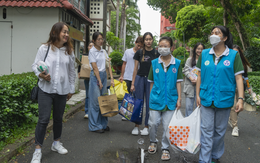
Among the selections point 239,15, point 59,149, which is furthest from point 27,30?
point 239,15

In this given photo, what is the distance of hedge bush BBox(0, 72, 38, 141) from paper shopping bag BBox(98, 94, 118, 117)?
1.40 metres

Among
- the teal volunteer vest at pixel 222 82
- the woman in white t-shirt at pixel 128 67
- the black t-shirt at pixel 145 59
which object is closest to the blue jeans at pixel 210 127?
the teal volunteer vest at pixel 222 82

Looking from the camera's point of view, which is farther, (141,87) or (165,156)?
(141,87)

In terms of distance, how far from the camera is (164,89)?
4.04 meters

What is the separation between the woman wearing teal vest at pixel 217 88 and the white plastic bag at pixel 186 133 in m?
0.10

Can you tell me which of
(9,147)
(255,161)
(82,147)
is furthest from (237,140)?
(9,147)

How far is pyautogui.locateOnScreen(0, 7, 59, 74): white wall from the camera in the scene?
8.99 m

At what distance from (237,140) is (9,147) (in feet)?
14.2

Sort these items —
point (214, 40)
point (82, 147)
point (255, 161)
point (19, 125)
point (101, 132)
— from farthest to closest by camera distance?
point (101, 132)
point (19, 125)
point (82, 147)
point (255, 161)
point (214, 40)

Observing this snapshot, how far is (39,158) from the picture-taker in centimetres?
370

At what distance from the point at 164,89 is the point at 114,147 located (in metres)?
1.45

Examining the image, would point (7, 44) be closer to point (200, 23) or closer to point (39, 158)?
point (39, 158)

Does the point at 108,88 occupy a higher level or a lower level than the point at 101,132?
higher

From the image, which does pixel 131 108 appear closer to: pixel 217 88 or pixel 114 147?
pixel 114 147
